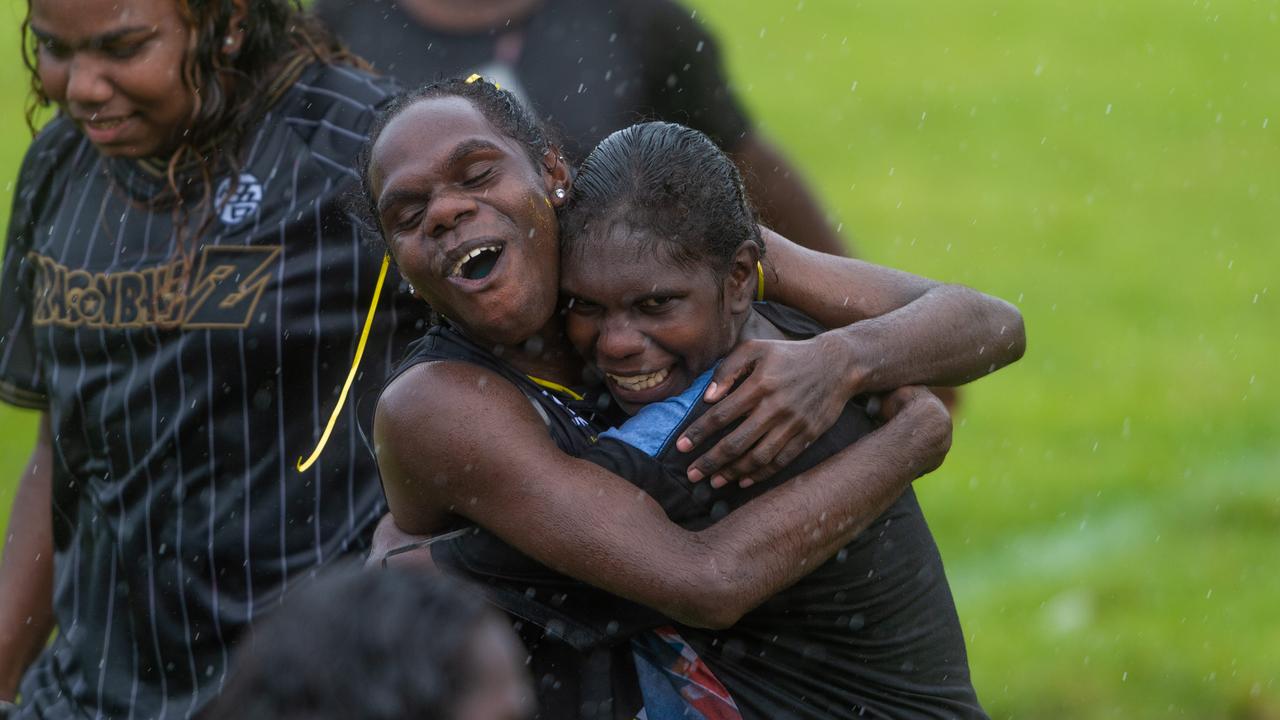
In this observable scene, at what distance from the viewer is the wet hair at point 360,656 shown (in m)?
2.19

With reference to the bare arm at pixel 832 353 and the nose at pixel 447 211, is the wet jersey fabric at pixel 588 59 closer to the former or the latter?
the bare arm at pixel 832 353

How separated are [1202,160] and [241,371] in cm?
1352

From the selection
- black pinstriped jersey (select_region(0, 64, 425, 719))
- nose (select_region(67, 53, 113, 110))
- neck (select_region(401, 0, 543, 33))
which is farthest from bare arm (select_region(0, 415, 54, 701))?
neck (select_region(401, 0, 543, 33))

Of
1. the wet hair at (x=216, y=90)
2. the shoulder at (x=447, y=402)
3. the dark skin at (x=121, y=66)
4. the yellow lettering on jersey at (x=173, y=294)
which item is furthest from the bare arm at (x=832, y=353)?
the dark skin at (x=121, y=66)

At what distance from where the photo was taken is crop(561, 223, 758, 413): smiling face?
11.0ft

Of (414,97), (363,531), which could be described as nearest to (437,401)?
(414,97)

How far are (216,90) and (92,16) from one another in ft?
1.02

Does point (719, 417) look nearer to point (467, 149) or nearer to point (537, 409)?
point (537, 409)

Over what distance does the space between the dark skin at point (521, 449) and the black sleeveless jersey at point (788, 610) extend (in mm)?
73

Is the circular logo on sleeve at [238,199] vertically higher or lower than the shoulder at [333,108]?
lower

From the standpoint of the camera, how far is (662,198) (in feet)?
11.0

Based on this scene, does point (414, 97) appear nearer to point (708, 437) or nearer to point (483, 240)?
point (483, 240)

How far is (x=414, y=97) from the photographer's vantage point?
350cm

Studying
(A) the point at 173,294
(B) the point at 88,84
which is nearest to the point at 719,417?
(A) the point at 173,294
